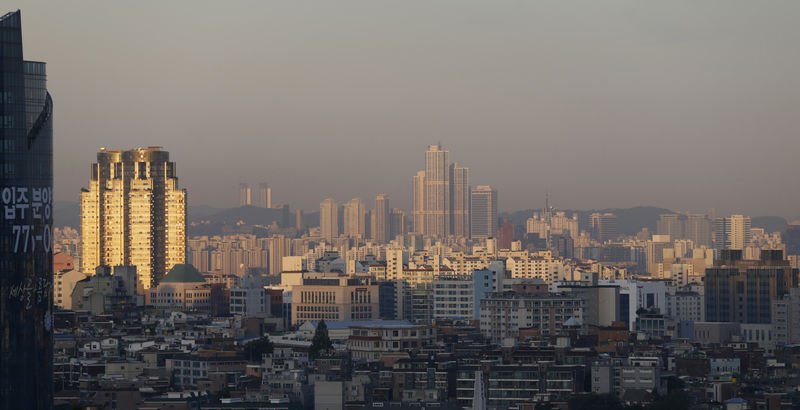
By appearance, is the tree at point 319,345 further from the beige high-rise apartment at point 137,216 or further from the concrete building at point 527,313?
the beige high-rise apartment at point 137,216

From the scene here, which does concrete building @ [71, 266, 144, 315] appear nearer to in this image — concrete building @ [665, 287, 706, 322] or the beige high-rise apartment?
the beige high-rise apartment

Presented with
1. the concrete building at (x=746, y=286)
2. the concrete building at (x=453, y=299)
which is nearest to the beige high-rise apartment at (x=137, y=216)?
the concrete building at (x=453, y=299)

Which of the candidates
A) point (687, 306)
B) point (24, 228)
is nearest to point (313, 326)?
point (687, 306)

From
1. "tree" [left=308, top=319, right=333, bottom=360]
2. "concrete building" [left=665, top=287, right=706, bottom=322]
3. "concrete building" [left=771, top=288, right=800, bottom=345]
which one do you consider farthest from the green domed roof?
"tree" [left=308, top=319, right=333, bottom=360]

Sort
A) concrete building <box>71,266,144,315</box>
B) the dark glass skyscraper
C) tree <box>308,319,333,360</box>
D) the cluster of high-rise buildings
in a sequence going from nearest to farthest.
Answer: the dark glass skyscraper < the cluster of high-rise buildings < tree <box>308,319,333,360</box> < concrete building <box>71,266,144,315</box>

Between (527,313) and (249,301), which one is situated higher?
(527,313)

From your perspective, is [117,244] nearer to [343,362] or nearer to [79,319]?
[79,319]

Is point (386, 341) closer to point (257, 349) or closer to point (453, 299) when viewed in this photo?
point (257, 349)
